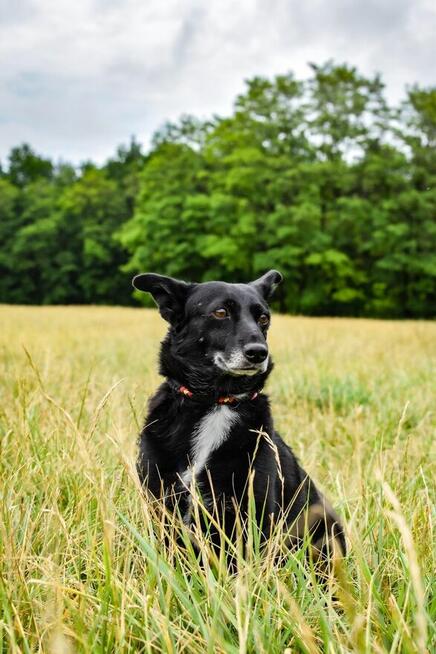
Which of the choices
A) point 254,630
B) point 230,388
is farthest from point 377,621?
point 230,388

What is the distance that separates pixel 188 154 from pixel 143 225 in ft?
17.2

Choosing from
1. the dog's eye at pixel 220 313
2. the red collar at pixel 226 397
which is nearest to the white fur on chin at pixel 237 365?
the red collar at pixel 226 397

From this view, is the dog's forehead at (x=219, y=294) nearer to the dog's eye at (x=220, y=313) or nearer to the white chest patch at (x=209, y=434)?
the dog's eye at (x=220, y=313)

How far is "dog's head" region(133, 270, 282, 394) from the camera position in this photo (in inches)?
105

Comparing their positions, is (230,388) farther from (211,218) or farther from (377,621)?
(211,218)

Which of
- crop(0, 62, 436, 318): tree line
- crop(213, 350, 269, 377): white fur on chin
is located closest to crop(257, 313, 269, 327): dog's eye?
crop(213, 350, 269, 377): white fur on chin

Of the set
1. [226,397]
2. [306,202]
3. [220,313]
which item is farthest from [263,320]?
[306,202]

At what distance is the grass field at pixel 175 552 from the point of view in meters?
1.38

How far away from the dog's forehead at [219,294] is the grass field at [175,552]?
2.05 feet

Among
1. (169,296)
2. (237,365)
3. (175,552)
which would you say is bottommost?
(175,552)

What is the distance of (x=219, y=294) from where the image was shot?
2.87 meters

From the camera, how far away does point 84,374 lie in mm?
6016

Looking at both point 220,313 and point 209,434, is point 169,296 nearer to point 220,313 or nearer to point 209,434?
point 220,313

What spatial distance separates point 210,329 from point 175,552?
1098 mm
